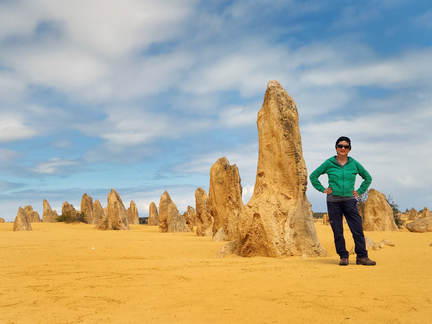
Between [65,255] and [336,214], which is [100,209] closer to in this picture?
[65,255]

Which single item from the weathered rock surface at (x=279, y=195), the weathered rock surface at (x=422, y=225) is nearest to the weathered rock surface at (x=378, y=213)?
the weathered rock surface at (x=422, y=225)

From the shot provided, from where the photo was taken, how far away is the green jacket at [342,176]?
18.6 feet

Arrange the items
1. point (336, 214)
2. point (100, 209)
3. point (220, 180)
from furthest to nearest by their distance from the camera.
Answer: point (100, 209) < point (220, 180) < point (336, 214)

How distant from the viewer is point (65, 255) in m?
8.29

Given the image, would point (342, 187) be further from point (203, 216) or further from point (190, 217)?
point (190, 217)

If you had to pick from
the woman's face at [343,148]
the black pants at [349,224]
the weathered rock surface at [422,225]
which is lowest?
the weathered rock surface at [422,225]

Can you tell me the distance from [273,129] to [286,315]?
17.3ft

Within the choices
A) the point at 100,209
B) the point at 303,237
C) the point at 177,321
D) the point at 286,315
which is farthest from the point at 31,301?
the point at 100,209

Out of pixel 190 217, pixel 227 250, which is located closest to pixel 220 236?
pixel 227 250

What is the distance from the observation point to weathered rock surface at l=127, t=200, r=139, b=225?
42250mm

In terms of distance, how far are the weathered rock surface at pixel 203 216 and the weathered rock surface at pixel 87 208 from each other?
20.6 metres

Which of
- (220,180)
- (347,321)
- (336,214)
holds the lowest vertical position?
(347,321)

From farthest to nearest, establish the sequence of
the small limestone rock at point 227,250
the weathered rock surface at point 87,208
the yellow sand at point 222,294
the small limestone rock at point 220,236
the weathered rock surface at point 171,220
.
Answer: the weathered rock surface at point 87,208, the weathered rock surface at point 171,220, the small limestone rock at point 220,236, the small limestone rock at point 227,250, the yellow sand at point 222,294

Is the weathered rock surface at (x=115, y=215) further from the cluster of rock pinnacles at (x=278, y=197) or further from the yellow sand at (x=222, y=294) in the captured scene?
the yellow sand at (x=222, y=294)
